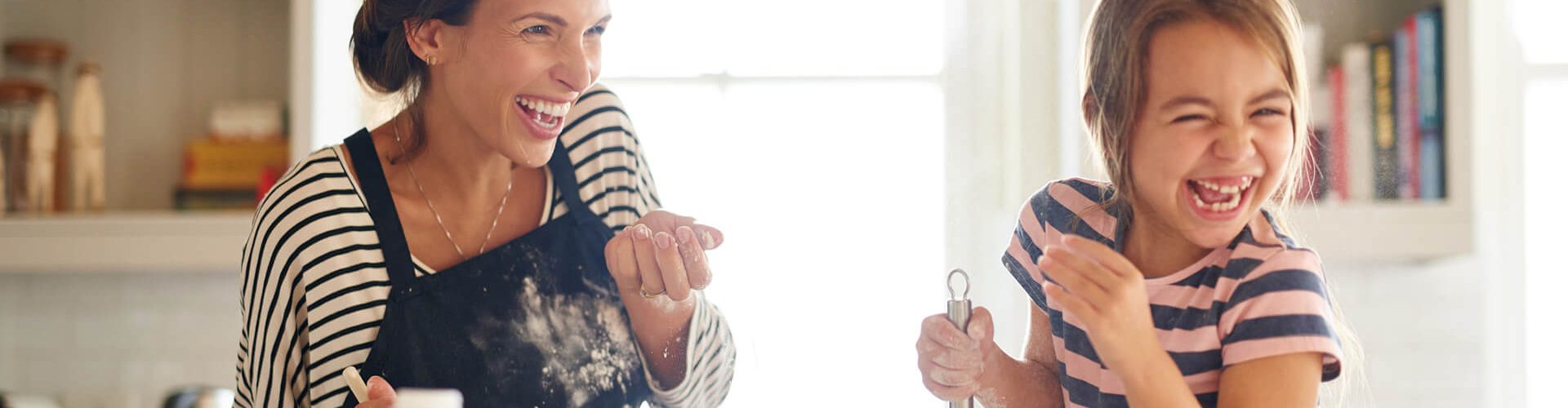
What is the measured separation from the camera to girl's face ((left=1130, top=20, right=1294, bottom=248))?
60 cm

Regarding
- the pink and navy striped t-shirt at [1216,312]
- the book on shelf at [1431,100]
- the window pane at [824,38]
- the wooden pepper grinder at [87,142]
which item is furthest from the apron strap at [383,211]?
the book on shelf at [1431,100]

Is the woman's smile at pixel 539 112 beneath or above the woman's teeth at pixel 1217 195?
→ above

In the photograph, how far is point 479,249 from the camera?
2.58ft

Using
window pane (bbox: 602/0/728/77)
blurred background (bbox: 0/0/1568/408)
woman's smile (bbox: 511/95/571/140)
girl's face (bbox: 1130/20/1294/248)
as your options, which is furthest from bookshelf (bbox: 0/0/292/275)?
girl's face (bbox: 1130/20/1294/248)

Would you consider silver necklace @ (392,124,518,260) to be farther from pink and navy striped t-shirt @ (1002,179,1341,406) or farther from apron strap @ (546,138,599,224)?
pink and navy striped t-shirt @ (1002,179,1341,406)

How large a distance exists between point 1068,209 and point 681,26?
320 mm

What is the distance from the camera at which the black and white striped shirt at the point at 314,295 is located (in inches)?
29.5

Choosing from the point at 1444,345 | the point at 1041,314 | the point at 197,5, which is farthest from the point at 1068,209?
the point at 197,5

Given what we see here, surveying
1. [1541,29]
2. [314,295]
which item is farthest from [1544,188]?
[314,295]

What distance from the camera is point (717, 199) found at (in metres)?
0.89

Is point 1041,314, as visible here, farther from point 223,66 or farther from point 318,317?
point 223,66

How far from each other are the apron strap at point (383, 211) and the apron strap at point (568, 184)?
0.32 ft

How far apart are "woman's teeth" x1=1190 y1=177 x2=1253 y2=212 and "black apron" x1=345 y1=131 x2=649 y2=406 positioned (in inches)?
13.9

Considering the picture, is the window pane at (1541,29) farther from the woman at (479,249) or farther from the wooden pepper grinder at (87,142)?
the wooden pepper grinder at (87,142)
